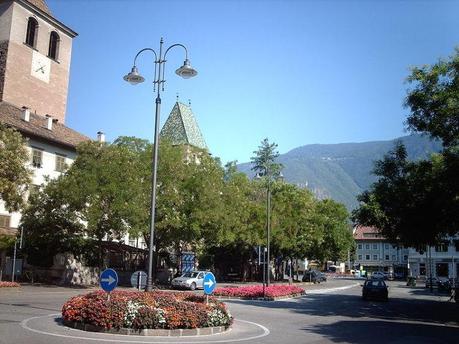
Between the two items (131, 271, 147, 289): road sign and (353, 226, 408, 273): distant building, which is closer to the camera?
(131, 271, 147, 289): road sign

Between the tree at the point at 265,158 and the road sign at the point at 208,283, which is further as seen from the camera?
the tree at the point at 265,158

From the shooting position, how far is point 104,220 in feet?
115

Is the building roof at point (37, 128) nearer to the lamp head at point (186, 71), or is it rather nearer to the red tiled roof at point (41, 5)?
the red tiled roof at point (41, 5)

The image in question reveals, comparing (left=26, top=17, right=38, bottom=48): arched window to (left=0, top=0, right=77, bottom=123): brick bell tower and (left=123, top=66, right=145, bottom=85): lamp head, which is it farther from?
(left=123, top=66, right=145, bottom=85): lamp head

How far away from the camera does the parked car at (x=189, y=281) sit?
130ft

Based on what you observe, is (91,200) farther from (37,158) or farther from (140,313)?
(140,313)

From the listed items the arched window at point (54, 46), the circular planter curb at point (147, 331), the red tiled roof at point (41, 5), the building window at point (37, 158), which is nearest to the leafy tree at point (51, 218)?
the building window at point (37, 158)

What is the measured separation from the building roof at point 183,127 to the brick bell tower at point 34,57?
1104 inches

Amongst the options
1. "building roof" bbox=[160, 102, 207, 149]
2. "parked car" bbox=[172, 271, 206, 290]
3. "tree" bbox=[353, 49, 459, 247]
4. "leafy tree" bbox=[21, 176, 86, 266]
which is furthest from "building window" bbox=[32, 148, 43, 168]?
"building roof" bbox=[160, 102, 207, 149]

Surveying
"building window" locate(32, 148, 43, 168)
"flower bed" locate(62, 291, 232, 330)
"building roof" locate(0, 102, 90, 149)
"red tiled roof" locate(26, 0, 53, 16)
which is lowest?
"flower bed" locate(62, 291, 232, 330)

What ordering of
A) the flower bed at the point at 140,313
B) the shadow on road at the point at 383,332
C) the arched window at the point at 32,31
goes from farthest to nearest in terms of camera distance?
the arched window at the point at 32,31
the shadow on road at the point at 383,332
the flower bed at the point at 140,313

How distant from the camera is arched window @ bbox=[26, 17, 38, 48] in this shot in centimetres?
5488

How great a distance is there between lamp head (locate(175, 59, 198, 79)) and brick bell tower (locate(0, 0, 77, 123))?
41236mm

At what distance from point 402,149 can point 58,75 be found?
4543 cm
